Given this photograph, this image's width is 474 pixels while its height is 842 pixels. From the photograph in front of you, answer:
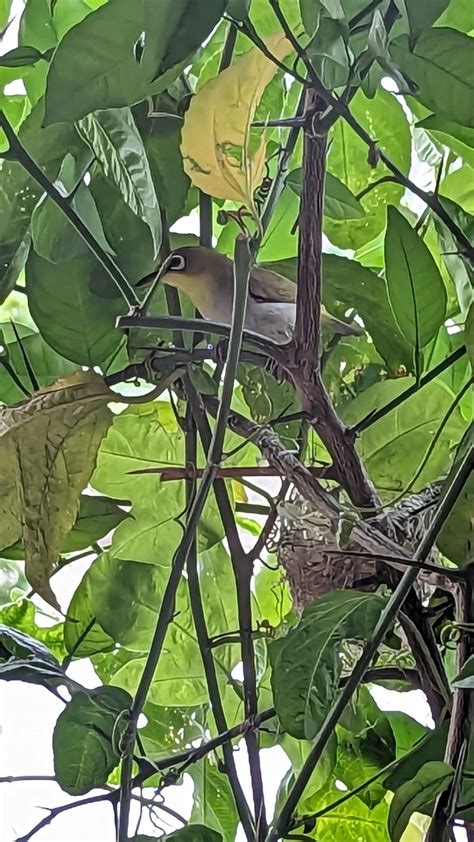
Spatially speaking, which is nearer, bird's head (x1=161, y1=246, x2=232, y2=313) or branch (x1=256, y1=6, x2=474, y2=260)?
branch (x1=256, y1=6, x2=474, y2=260)

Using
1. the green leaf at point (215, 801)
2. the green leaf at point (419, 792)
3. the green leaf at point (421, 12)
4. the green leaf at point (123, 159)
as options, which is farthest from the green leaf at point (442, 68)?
the green leaf at point (215, 801)

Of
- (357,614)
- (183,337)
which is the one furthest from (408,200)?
(357,614)

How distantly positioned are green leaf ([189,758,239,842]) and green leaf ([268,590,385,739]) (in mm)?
192

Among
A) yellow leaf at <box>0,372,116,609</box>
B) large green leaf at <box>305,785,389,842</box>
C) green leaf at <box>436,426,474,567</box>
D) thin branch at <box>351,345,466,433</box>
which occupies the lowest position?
large green leaf at <box>305,785,389,842</box>

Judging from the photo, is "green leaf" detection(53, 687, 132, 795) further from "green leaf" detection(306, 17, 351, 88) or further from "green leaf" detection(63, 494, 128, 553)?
"green leaf" detection(306, 17, 351, 88)

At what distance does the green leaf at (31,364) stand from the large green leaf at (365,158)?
17 cm

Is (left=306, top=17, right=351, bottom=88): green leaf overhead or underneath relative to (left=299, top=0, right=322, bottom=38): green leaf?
underneath

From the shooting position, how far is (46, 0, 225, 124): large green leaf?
0.28 metres

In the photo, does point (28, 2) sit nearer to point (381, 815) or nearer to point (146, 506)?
point (146, 506)

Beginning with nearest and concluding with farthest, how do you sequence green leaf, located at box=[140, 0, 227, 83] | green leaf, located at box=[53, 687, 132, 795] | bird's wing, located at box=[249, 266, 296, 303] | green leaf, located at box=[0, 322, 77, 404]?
green leaf, located at box=[140, 0, 227, 83] → green leaf, located at box=[53, 687, 132, 795] → green leaf, located at box=[0, 322, 77, 404] → bird's wing, located at box=[249, 266, 296, 303]

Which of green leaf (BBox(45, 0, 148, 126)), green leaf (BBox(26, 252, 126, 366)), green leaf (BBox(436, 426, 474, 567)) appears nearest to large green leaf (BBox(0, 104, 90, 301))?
green leaf (BBox(26, 252, 126, 366))

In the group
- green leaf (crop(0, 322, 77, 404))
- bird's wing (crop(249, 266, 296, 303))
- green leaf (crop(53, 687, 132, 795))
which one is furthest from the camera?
bird's wing (crop(249, 266, 296, 303))

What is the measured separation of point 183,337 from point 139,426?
54 mm

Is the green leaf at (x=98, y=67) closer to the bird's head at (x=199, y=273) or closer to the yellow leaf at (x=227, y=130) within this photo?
the yellow leaf at (x=227, y=130)
